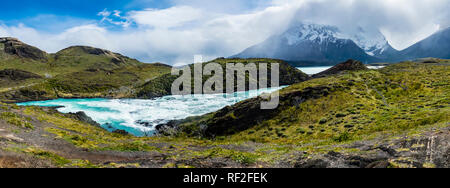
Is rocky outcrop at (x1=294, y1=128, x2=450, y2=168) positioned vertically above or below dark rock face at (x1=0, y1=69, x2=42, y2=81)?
below

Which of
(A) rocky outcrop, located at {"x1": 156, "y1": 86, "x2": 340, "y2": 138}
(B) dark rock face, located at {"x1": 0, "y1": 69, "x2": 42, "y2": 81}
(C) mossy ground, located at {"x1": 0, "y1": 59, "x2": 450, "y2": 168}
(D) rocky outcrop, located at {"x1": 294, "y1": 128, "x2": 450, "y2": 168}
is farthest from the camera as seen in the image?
(B) dark rock face, located at {"x1": 0, "y1": 69, "x2": 42, "y2": 81}

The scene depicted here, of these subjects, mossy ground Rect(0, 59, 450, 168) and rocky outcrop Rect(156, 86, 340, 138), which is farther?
rocky outcrop Rect(156, 86, 340, 138)

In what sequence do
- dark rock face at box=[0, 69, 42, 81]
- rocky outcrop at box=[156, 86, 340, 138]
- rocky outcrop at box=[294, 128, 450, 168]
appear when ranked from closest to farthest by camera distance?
rocky outcrop at box=[294, 128, 450, 168] → rocky outcrop at box=[156, 86, 340, 138] → dark rock face at box=[0, 69, 42, 81]

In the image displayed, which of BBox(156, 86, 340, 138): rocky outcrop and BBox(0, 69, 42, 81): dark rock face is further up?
BBox(0, 69, 42, 81): dark rock face

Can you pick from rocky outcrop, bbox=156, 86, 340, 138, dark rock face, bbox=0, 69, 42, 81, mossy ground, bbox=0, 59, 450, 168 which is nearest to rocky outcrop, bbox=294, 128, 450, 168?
mossy ground, bbox=0, 59, 450, 168

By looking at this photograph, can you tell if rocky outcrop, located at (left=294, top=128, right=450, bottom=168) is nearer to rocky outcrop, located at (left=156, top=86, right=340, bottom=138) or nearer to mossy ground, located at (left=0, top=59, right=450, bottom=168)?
mossy ground, located at (left=0, top=59, right=450, bottom=168)

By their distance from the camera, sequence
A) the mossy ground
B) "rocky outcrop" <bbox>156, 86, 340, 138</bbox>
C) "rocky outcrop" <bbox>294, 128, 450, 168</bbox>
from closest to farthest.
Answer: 1. "rocky outcrop" <bbox>294, 128, 450, 168</bbox>
2. the mossy ground
3. "rocky outcrop" <bbox>156, 86, 340, 138</bbox>

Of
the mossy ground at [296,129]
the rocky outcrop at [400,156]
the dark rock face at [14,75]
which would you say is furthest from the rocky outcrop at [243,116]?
the dark rock face at [14,75]

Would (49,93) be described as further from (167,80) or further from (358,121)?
(358,121)

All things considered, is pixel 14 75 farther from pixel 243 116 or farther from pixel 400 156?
pixel 400 156
